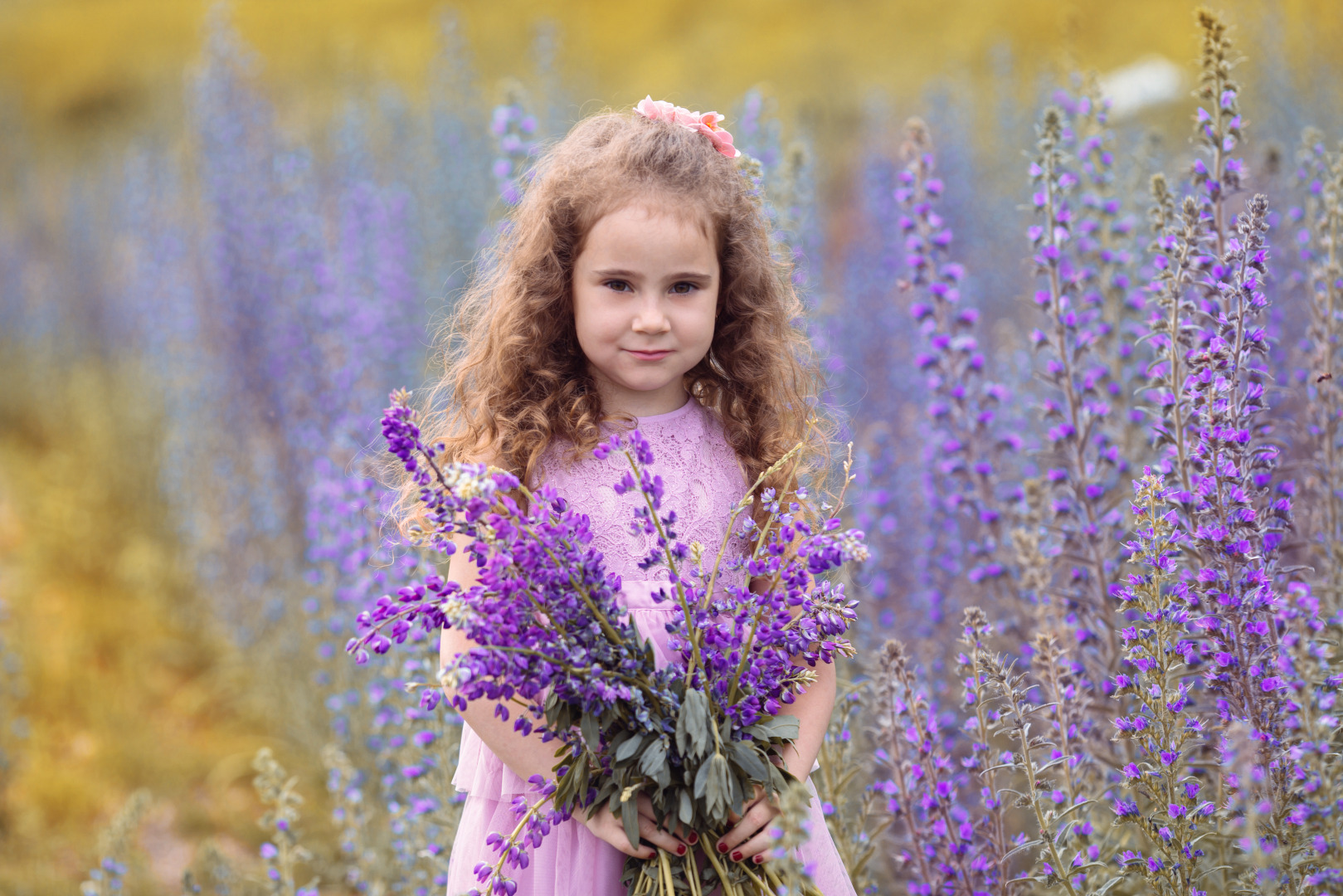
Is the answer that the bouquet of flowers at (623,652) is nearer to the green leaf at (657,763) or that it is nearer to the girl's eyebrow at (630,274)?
the green leaf at (657,763)

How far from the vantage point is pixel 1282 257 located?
3195 millimetres

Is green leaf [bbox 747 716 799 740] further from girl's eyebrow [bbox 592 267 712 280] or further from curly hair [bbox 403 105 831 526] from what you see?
girl's eyebrow [bbox 592 267 712 280]

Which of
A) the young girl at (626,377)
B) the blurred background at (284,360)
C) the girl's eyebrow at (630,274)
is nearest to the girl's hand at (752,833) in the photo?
the young girl at (626,377)

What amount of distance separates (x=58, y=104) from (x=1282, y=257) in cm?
1554

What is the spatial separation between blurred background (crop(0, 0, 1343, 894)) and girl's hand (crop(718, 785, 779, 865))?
95cm

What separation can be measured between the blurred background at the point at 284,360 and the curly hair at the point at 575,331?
2.58ft

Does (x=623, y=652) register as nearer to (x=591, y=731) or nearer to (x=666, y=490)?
(x=591, y=731)

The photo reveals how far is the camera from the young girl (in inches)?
64.2

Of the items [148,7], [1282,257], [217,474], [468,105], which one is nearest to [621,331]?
[1282,257]

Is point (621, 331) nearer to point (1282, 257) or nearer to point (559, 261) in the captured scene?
point (559, 261)

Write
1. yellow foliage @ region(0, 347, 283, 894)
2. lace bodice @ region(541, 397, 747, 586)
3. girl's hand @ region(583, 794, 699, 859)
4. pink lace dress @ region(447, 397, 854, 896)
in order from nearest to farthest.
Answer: girl's hand @ region(583, 794, 699, 859), pink lace dress @ region(447, 397, 854, 896), lace bodice @ region(541, 397, 747, 586), yellow foliage @ region(0, 347, 283, 894)

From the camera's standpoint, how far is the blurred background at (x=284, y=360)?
314 centimetres

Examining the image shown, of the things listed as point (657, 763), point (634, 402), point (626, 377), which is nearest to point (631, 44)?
point (634, 402)

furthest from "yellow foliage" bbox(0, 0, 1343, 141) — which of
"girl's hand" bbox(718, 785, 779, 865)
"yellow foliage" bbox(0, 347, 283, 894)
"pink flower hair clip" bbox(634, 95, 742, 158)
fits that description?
"girl's hand" bbox(718, 785, 779, 865)
